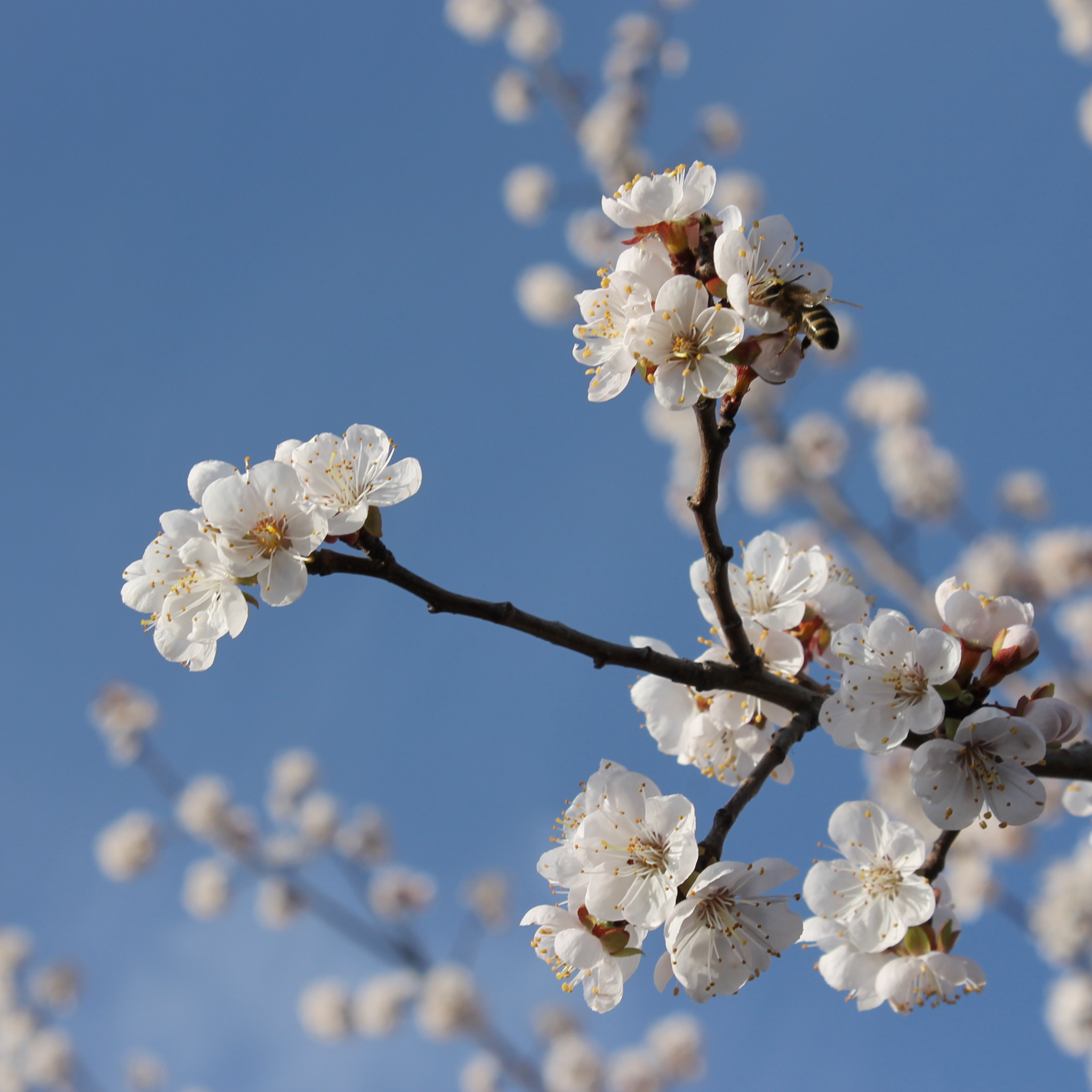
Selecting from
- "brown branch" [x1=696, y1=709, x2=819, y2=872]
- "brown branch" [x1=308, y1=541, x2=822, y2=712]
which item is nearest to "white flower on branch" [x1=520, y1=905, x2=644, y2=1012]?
"brown branch" [x1=696, y1=709, x2=819, y2=872]

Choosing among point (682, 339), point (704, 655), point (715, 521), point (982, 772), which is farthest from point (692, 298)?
point (982, 772)

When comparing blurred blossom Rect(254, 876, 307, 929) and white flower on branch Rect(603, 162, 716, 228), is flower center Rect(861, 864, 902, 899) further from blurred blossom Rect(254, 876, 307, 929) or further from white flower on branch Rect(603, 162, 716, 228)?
blurred blossom Rect(254, 876, 307, 929)

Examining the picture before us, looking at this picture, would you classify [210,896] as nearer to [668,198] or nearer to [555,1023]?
[555,1023]

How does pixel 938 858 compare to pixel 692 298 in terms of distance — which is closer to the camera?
pixel 692 298

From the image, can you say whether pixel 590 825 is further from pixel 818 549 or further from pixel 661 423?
pixel 661 423

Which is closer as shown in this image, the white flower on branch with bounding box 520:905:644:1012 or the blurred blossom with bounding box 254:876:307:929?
the white flower on branch with bounding box 520:905:644:1012

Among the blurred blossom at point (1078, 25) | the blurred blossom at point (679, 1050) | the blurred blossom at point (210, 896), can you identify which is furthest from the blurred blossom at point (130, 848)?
the blurred blossom at point (1078, 25)
